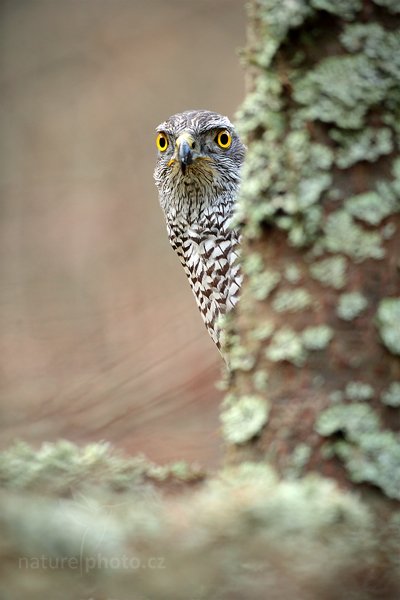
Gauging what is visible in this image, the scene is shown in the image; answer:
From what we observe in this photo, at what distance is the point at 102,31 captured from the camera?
28.2 ft

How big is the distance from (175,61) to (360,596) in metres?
7.64

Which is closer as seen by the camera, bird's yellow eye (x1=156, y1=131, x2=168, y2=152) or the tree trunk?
the tree trunk

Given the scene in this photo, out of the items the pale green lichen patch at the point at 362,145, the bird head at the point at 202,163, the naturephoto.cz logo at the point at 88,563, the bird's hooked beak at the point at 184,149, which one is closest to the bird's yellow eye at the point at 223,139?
the bird head at the point at 202,163

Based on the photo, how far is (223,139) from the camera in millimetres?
4117

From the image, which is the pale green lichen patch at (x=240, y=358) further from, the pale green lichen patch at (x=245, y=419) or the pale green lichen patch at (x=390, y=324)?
the pale green lichen patch at (x=390, y=324)

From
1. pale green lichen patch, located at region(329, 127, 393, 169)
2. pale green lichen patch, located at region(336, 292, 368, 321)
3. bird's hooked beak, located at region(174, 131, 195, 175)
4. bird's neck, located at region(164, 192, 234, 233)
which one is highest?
bird's hooked beak, located at region(174, 131, 195, 175)

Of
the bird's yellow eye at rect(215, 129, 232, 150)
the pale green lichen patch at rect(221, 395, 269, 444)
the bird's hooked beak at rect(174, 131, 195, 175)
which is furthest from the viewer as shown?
the bird's yellow eye at rect(215, 129, 232, 150)

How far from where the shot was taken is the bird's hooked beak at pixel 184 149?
3.89 metres

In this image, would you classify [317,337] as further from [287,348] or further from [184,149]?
[184,149]

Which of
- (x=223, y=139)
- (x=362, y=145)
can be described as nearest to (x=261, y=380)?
(x=362, y=145)

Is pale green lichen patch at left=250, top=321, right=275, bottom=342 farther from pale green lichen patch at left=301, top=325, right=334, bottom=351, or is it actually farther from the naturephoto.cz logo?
the naturephoto.cz logo

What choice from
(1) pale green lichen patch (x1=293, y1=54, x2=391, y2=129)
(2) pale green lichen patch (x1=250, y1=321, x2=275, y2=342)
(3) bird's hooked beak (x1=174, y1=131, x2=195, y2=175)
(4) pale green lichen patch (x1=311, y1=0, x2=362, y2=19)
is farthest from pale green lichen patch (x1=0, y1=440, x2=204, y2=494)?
(3) bird's hooked beak (x1=174, y1=131, x2=195, y2=175)

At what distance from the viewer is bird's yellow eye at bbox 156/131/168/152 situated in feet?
13.7

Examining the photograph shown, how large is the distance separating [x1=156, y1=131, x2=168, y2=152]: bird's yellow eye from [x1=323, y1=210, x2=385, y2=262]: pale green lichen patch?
2700 mm
